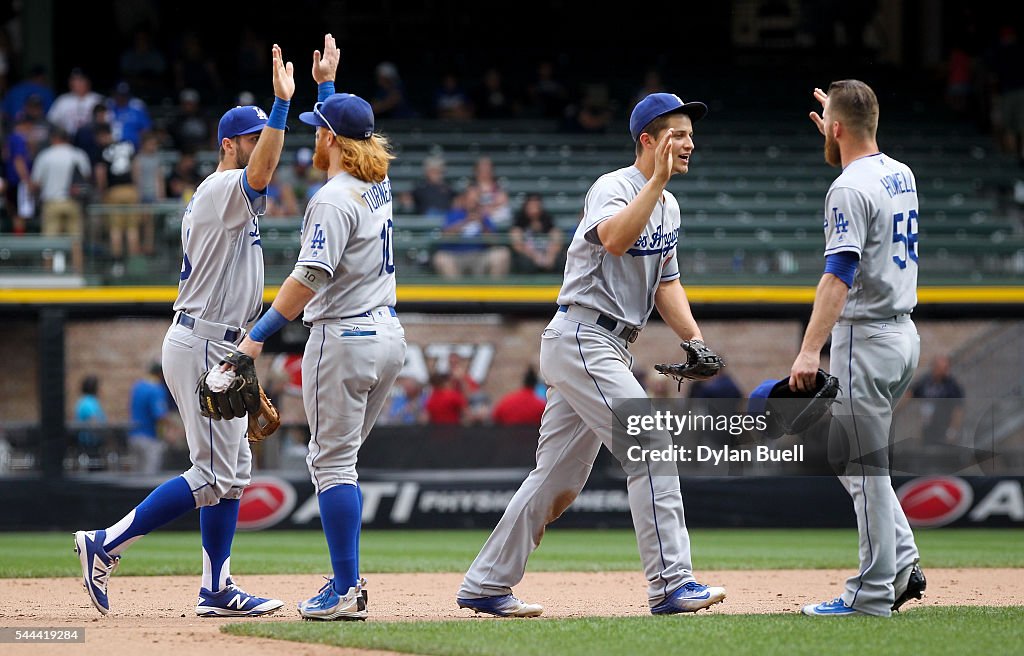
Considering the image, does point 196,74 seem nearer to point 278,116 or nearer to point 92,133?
point 92,133

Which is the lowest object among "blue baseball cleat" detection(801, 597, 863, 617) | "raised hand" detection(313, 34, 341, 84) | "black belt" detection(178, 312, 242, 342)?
"blue baseball cleat" detection(801, 597, 863, 617)

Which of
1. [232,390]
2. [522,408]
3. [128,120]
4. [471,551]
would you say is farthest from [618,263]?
[128,120]

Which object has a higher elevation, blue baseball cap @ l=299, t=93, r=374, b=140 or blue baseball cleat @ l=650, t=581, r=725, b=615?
blue baseball cap @ l=299, t=93, r=374, b=140

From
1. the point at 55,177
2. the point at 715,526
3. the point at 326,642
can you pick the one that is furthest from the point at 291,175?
the point at 326,642

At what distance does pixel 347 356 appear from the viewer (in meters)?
4.87

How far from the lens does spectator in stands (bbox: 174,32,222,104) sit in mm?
16781

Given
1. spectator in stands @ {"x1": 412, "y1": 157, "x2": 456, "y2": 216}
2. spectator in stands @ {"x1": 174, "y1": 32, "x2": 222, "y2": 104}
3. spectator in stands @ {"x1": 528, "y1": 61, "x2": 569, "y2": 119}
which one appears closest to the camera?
spectator in stands @ {"x1": 412, "y1": 157, "x2": 456, "y2": 216}

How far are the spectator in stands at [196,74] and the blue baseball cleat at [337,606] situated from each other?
42.1 feet

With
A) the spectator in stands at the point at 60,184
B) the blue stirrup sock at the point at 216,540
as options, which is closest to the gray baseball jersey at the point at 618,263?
the blue stirrup sock at the point at 216,540

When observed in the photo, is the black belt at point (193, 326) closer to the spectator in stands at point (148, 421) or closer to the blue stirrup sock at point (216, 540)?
the blue stirrup sock at point (216, 540)

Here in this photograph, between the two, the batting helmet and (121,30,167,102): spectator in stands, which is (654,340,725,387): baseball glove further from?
(121,30,167,102): spectator in stands

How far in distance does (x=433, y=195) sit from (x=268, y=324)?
9360mm

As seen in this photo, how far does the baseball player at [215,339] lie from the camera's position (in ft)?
17.0

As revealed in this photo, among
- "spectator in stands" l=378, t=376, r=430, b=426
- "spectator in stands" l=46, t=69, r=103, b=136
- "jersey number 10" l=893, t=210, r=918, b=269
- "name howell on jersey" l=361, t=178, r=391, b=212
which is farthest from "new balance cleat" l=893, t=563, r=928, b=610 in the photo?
"spectator in stands" l=46, t=69, r=103, b=136
